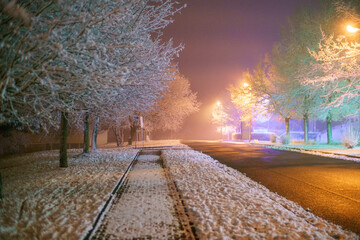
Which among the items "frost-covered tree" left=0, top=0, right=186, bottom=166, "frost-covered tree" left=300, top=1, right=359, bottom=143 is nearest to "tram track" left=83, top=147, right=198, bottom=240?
"frost-covered tree" left=0, top=0, right=186, bottom=166

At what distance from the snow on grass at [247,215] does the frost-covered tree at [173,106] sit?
78.0ft

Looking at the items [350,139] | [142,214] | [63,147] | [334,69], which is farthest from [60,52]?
[350,139]

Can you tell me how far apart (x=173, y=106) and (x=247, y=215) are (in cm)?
2698

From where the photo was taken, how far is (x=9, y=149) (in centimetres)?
2406

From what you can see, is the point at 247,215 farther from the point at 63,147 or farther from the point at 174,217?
the point at 63,147

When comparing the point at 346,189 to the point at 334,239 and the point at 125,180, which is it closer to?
the point at 334,239

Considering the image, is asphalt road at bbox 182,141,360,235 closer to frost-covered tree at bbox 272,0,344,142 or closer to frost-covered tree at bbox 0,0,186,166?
frost-covered tree at bbox 0,0,186,166

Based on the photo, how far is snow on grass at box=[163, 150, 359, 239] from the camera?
4152mm

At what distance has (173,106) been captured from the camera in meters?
31.7

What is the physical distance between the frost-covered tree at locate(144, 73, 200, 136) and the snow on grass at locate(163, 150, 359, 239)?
23785 millimetres

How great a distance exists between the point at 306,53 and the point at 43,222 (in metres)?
25.3

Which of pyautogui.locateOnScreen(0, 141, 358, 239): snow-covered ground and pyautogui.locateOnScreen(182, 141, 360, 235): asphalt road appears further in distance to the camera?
pyautogui.locateOnScreen(182, 141, 360, 235): asphalt road

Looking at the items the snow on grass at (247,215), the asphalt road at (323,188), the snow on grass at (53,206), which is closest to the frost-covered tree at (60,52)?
the snow on grass at (53,206)

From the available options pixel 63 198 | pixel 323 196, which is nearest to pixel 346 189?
pixel 323 196
